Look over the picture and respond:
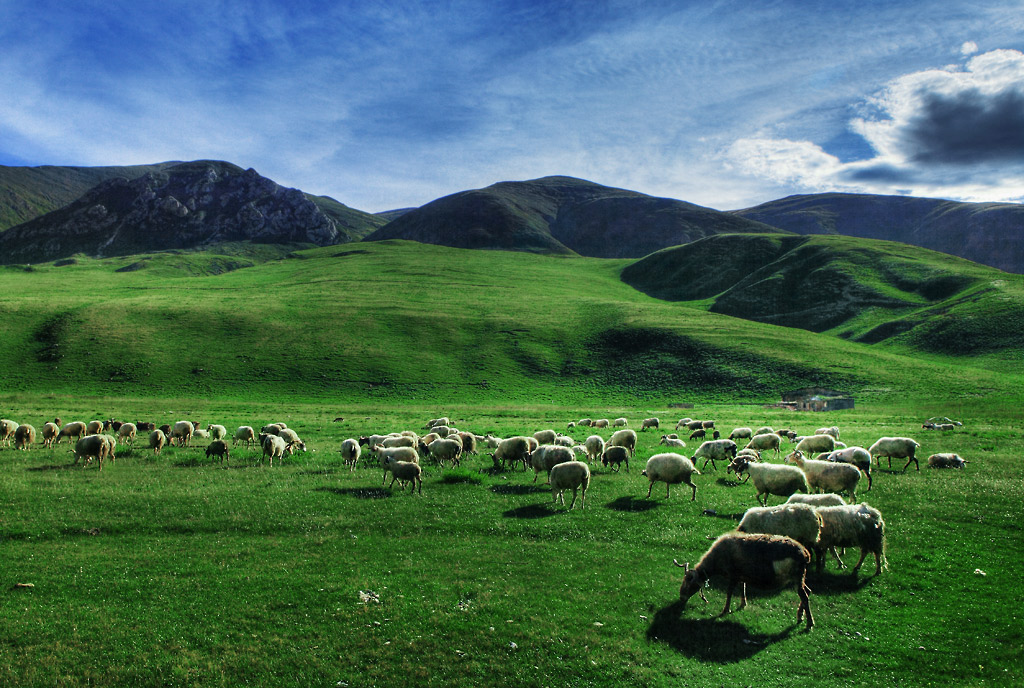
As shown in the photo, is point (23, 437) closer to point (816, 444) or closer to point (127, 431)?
point (127, 431)

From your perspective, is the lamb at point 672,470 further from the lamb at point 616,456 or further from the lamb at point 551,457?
the lamb at point 616,456

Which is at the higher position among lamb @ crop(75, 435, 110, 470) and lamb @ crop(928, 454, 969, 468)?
lamb @ crop(928, 454, 969, 468)

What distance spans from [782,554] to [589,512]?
7.22 metres

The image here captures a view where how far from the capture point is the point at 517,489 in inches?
796

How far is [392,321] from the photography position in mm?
100188

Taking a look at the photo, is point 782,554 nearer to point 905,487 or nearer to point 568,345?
point 905,487

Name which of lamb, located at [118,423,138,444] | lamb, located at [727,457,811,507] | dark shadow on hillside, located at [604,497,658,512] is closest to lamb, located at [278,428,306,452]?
lamb, located at [118,423,138,444]

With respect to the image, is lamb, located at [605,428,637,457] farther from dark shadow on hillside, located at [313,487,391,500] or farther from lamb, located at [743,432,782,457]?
dark shadow on hillside, located at [313,487,391,500]

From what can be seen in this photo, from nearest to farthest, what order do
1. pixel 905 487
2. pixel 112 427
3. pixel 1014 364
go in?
pixel 905 487, pixel 112 427, pixel 1014 364

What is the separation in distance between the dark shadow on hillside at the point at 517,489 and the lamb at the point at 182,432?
73.0 ft

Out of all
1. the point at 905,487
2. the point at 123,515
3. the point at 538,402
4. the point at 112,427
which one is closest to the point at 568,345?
the point at 538,402

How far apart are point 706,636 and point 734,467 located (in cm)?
1370

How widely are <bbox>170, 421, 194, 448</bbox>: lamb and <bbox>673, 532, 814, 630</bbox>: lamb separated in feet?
103

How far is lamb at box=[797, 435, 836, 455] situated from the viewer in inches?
999
